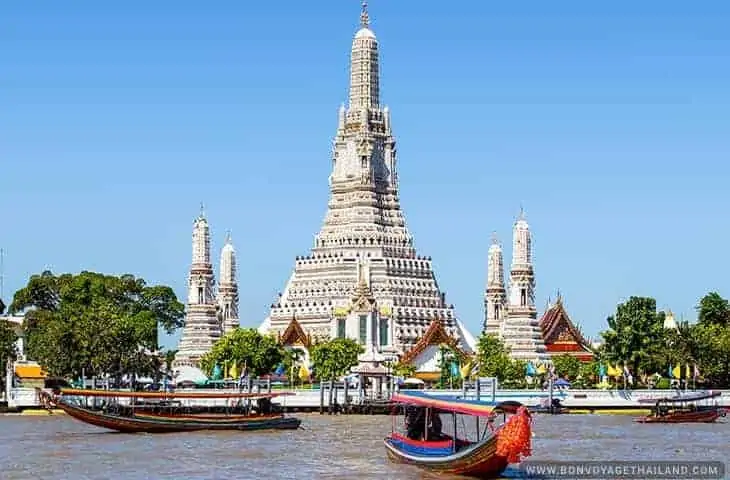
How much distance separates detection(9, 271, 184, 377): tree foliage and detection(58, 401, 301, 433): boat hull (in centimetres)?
2735

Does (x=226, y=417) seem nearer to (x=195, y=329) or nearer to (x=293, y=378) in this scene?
(x=293, y=378)

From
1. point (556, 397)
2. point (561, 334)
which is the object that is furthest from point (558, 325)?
point (556, 397)

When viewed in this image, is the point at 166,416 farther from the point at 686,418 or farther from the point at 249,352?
the point at 249,352

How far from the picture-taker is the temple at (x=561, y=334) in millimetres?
132875

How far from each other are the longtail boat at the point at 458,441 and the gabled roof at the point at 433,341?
6072 centimetres

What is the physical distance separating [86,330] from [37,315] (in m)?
23.2

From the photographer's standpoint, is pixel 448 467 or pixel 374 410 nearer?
pixel 448 467

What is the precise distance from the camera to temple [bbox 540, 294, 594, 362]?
436 feet

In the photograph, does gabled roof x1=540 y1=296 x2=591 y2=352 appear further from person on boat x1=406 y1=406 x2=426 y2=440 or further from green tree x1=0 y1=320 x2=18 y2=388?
person on boat x1=406 y1=406 x2=426 y2=440

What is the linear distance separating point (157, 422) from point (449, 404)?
2284 centimetres

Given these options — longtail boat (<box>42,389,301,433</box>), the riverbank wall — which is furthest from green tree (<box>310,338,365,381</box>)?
longtail boat (<box>42,389,301,433</box>)

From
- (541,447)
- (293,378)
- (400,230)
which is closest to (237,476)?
(541,447)

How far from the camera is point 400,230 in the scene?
430ft

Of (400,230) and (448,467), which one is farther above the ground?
(400,230)
